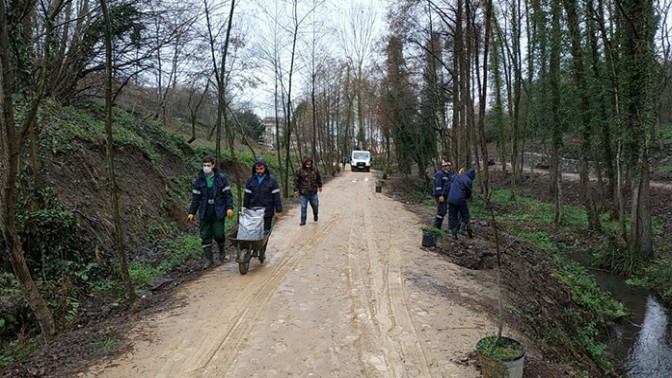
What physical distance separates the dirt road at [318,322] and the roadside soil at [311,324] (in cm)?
2

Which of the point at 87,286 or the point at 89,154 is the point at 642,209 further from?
the point at 89,154

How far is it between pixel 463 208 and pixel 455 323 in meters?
5.46

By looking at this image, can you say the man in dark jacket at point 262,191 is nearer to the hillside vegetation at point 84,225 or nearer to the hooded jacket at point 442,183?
the hillside vegetation at point 84,225

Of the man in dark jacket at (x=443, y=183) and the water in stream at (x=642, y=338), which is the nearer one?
the water in stream at (x=642, y=338)

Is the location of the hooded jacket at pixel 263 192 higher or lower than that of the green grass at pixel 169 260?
higher

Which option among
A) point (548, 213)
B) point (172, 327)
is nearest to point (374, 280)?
point (172, 327)

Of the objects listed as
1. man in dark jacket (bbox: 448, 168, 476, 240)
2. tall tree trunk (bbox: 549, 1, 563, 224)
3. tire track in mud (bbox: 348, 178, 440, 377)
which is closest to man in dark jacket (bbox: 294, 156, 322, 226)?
tire track in mud (bbox: 348, 178, 440, 377)

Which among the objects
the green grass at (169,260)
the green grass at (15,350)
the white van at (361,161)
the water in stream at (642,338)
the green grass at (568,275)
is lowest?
the water in stream at (642,338)

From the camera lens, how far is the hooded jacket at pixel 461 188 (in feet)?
34.3

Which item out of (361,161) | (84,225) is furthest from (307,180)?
(361,161)

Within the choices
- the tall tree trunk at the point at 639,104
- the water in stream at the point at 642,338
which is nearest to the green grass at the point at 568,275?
the water in stream at the point at 642,338

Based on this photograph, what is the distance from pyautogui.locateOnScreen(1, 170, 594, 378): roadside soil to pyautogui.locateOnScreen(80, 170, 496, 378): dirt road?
0.02 metres

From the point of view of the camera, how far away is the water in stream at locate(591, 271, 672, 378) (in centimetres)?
688

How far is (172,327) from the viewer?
5.37 meters
